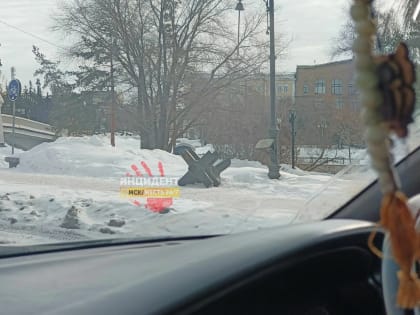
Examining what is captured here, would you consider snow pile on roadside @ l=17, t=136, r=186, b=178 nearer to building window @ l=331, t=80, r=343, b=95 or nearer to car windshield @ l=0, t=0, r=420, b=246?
car windshield @ l=0, t=0, r=420, b=246

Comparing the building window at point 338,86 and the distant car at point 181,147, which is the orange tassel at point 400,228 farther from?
the distant car at point 181,147

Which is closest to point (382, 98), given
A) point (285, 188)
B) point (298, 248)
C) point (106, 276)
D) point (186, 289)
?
point (186, 289)

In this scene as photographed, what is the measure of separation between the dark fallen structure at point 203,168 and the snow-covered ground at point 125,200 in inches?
2.6

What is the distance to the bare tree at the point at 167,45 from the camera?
4344mm

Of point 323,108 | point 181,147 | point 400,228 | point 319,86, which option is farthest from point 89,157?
point 400,228

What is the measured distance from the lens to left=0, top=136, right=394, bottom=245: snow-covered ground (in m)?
3.39

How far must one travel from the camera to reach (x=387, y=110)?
0.52 meters

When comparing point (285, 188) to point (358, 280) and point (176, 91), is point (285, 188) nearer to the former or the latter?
point (176, 91)

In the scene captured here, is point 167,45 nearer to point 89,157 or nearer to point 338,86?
point 89,157

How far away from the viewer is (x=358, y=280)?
74.4 inches

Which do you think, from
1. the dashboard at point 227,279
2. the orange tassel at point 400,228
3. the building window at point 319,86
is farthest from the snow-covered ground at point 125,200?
the orange tassel at point 400,228

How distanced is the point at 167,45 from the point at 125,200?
1.16 m

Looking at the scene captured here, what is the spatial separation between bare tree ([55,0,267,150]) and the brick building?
907 millimetres

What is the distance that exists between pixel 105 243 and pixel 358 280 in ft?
4.63
